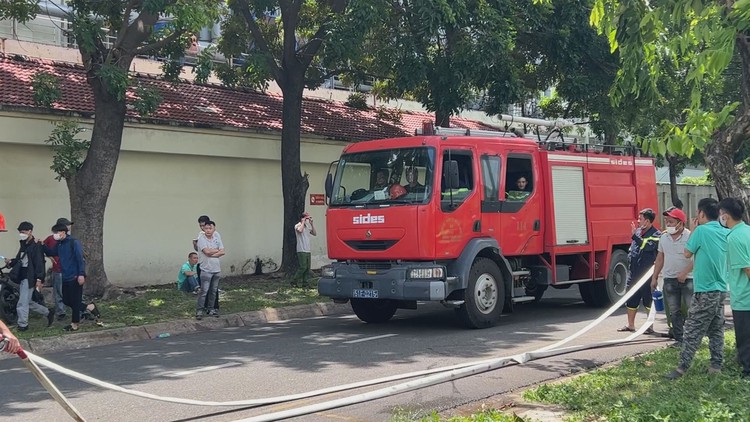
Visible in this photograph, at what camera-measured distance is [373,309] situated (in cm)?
1203

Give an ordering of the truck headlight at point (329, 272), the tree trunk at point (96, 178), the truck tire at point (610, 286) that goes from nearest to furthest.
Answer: the truck headlight at point (329, 272), the truck tire at point (610, 286), the tree trunk at point (96, 178)

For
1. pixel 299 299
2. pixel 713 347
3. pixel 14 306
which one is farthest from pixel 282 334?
pixel 713 347

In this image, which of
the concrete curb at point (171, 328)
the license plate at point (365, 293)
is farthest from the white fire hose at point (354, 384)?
the concrete curb at point (171, 328)

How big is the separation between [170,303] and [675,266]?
8.66m

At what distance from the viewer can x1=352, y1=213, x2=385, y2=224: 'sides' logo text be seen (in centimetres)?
1069

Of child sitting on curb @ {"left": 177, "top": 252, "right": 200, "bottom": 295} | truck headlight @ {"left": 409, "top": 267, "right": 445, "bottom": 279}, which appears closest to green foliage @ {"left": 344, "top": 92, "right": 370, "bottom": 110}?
child sitting on curb @ {"left": 177, "top": 252, "right": 200, "bottom": 295}

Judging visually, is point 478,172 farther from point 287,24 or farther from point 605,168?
point 287,24

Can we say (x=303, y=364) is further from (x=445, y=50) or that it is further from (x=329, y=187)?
(x=445, y=50)

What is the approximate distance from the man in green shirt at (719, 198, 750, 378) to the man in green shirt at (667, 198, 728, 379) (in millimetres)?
157

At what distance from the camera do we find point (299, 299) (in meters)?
14.5

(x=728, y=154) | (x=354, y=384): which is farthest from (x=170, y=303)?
(x=728, y=154)

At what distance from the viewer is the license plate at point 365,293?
1067 cm

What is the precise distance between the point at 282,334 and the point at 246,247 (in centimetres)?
788

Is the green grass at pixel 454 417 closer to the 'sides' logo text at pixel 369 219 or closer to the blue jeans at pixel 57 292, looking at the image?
the 'sides' logo text at pixel 369 219
